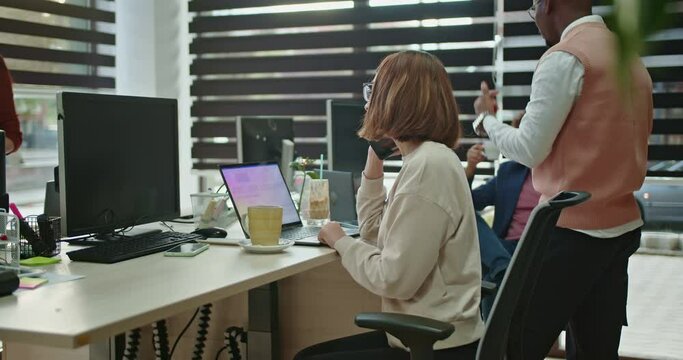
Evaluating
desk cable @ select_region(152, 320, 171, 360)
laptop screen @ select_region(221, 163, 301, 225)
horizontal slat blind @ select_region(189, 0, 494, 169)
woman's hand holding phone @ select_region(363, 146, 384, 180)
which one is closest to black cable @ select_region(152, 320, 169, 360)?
desk cable @ select_region(152, 320, 171, 360)

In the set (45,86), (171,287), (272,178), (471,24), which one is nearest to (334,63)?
(471,24)

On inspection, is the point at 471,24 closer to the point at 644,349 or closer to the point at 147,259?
the point at 644,349

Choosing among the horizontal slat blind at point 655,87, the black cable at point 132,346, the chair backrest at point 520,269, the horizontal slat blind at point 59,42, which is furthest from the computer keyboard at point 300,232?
the horizontal slat blind at point 59,42

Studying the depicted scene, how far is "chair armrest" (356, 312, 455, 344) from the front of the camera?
1.41 m

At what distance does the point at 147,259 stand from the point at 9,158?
7.30ft

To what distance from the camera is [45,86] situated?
386cm

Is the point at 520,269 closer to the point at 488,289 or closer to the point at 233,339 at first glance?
the point at 488,289

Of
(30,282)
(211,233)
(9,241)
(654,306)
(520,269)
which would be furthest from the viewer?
(654,306)

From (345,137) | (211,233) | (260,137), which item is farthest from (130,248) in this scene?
(260,137)

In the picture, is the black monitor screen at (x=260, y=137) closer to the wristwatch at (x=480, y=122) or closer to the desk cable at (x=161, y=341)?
the desk cable at (x=161, y=341)

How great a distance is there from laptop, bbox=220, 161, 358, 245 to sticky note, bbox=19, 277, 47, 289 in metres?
0.73

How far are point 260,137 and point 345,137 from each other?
0.45 metres

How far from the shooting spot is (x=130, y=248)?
185 cm

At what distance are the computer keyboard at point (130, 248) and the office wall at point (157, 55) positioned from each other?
2.35 meters
